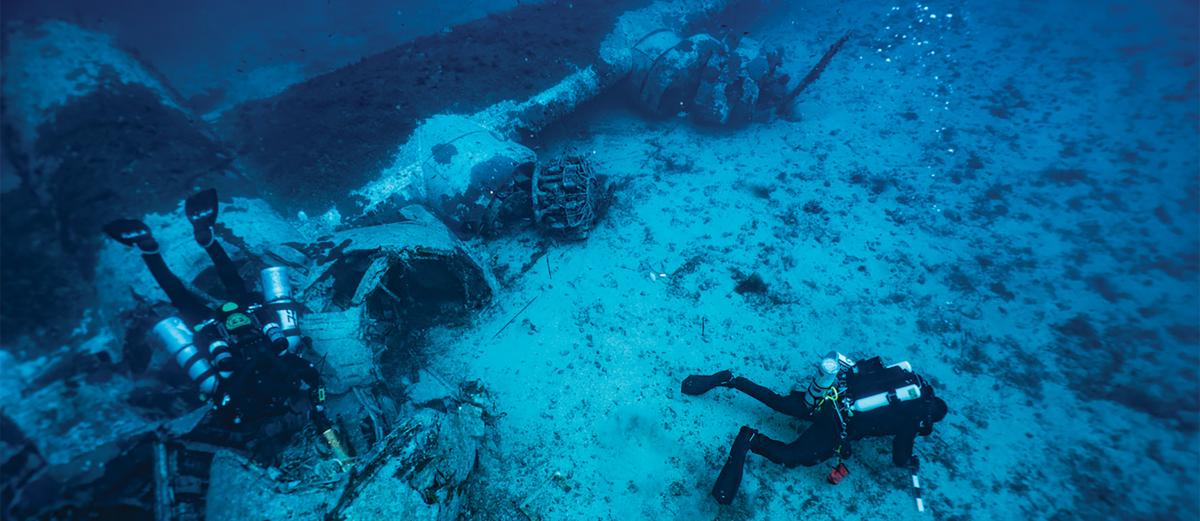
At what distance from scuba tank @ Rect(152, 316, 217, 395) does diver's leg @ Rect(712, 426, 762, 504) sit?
4.83 metres

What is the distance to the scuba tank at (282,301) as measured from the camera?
404 centimetres

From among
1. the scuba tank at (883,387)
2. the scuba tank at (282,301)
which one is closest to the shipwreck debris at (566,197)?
the scuba tank at (282,301)

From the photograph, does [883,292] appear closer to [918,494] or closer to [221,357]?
[918,494]

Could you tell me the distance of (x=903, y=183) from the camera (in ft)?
26.8

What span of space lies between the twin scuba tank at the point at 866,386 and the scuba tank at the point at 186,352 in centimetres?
573

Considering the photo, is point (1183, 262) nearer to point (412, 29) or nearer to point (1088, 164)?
point (1088, 164)

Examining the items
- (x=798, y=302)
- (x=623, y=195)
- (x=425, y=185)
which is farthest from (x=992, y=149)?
(x=425, y=185)

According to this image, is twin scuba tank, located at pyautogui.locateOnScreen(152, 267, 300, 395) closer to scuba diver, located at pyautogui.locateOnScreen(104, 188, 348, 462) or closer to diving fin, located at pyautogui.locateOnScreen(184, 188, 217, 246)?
scuba diver, located at pyautogui.locateOnScreen(104, 188, 348, 462)

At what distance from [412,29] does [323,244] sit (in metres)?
13.8

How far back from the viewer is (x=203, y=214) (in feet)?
14.1

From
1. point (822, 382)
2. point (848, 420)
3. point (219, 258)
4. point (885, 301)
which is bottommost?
point (885, 301)

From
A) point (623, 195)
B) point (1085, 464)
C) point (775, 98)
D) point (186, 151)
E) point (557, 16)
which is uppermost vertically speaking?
point (557, 16)

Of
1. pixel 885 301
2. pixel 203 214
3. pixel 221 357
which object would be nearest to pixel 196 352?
pixel 221 357

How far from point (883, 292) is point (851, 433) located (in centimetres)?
297
